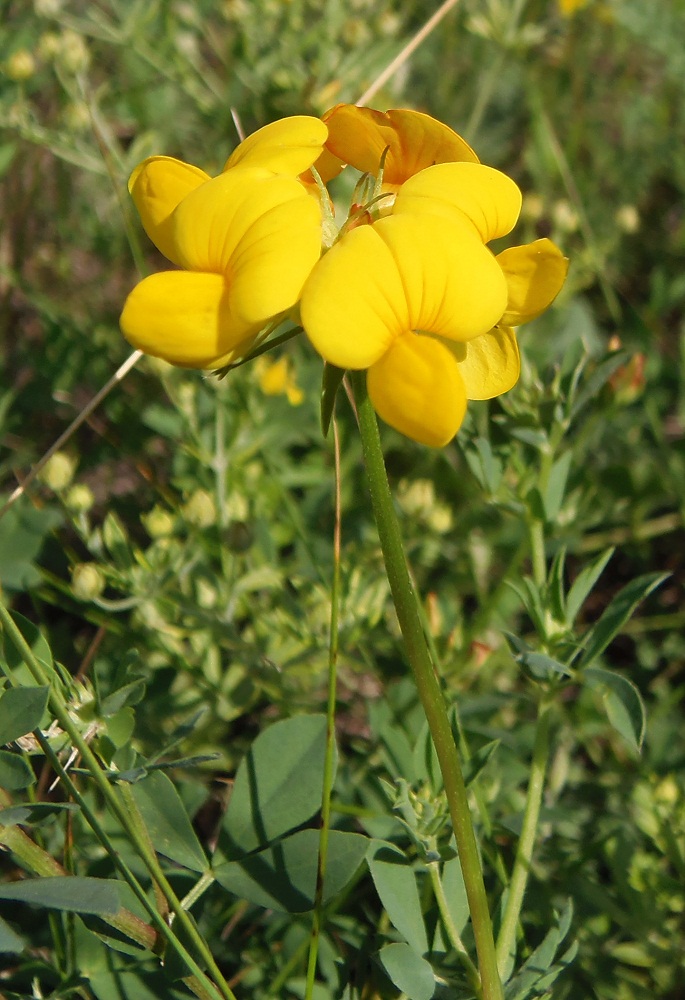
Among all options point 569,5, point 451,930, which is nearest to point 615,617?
point 451,930

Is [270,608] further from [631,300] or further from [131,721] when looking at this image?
[631,300]

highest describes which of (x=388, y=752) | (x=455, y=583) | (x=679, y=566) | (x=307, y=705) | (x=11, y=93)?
(x=11, y=93)

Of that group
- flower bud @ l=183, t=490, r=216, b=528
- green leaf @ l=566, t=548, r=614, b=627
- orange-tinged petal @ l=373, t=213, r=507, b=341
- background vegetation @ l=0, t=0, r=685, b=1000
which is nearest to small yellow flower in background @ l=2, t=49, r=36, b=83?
background vegetation @ l=0, t=0, r=685, b=1000

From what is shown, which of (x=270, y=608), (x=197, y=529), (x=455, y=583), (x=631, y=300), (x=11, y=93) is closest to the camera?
(x=197, y=529)

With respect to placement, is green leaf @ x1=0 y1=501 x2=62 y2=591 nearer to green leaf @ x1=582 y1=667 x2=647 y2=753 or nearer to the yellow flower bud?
the yellow flower bud

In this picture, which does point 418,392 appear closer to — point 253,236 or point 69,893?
point 253,236

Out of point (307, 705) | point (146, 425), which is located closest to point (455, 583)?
point (307, 705)

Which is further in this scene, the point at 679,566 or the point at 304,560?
the point at 679,566
